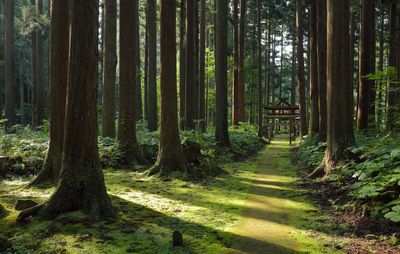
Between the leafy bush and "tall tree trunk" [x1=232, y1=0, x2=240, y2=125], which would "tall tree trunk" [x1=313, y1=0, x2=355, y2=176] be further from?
"tall tree trunk" [x1=232, y1=0, x2=240, y2=125]

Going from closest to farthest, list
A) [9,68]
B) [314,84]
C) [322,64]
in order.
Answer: [322,64]
[314,84]
[9,68]

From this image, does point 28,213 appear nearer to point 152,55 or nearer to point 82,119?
point 82,119

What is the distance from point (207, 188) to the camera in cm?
952

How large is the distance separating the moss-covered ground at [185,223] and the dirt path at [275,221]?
0.04ft

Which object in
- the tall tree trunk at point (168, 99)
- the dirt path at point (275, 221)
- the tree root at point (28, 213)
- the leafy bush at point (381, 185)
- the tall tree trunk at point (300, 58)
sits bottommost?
the dirt path at point (275, 221)

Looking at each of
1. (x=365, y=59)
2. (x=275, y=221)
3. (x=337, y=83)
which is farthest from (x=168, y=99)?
(x=365, y=59)

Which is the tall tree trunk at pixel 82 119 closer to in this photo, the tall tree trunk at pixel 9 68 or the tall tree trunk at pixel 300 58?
the tall tree trunk at pixel 9 68

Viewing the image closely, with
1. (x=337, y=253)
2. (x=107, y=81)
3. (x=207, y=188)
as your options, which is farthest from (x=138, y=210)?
(x=107, y=81)

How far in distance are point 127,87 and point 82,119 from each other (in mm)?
6518

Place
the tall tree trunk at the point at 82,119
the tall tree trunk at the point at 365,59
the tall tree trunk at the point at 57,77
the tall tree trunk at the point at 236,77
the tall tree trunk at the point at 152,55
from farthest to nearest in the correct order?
the tall tree trunk at the point at 236,77 → the tall tree trunk at the point at 152,55 → the tall tree trunk at the point at 365,59 → the tall tree trunk at the point at 57,77 → the tall tree trunk at the point at 82,119

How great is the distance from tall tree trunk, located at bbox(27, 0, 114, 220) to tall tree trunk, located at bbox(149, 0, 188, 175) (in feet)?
13.7

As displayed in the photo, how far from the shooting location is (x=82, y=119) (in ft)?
20.8

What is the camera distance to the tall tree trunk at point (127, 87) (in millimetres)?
12242

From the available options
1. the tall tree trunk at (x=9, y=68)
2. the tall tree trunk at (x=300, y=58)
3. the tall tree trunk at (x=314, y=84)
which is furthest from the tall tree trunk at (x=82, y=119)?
the tall tree trunk at (x=300, y=58)
